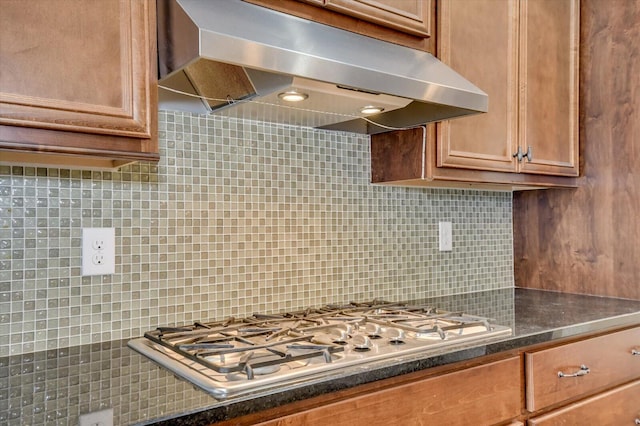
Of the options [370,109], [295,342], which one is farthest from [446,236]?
[295,342]

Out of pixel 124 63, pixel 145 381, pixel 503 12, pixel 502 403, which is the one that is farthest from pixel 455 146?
pixel 145 381

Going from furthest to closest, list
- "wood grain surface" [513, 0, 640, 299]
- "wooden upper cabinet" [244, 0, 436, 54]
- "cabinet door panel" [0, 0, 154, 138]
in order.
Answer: "wood grain surface" [513, 0, 640, 299] → "wooden upper cabinet" [244, 0, 436, 54] → "cabinet door panel" [0, 0, 154, 138]

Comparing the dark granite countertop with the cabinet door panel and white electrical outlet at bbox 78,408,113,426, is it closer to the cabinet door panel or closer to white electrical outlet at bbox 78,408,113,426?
white electrical outlet at bbox 78,408,113,426

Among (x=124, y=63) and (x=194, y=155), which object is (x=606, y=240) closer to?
(x=194, y=155)

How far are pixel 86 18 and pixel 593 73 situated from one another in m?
1.87

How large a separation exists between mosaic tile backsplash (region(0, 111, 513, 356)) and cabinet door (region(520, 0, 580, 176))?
14.9 inches

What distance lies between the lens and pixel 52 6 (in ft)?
3.18

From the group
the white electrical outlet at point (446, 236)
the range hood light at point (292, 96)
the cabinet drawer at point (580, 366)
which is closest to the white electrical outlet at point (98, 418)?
the range hood light at point (292, 96)

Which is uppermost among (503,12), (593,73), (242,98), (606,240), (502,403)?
(503,12)

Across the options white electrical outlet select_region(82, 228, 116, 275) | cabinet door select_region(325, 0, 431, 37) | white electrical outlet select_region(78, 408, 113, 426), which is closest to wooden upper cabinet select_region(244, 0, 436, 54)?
cabinet door select_region(325, 0, 431, 37)

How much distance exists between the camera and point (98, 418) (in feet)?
2.74

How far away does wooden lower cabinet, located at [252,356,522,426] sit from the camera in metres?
1.03

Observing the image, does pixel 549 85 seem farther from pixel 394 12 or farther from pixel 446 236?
pixel 394 12

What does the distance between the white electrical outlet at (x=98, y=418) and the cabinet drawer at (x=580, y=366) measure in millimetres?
1036
